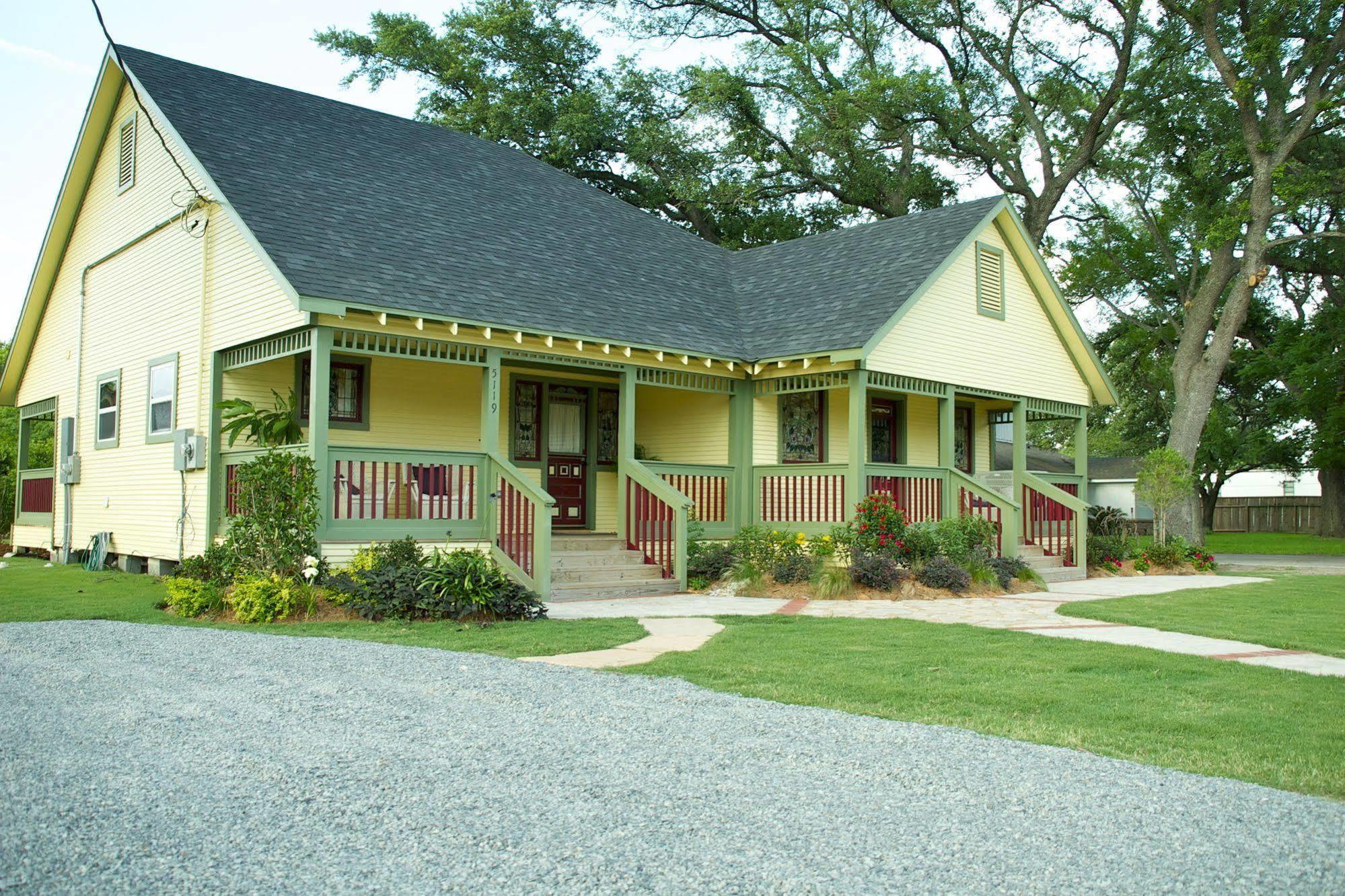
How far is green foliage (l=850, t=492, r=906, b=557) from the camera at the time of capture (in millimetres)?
13484

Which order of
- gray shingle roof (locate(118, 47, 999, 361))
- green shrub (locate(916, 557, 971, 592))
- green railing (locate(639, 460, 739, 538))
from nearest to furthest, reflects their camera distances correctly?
gray shingle roof (locate(118, 47, 999, 361)), green shrub (locate(916, 557, 971, 592)), green railing (locate(639, 460, 739, 538))

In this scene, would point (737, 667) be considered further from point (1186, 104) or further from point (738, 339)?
point (1186, 104)

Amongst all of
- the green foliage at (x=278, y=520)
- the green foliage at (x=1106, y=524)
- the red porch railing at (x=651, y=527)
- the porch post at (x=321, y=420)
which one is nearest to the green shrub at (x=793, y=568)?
the red porch railing at (x=651, y=527)

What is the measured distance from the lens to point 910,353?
15352mm

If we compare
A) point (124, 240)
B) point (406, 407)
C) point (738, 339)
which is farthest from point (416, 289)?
point (124, 240)

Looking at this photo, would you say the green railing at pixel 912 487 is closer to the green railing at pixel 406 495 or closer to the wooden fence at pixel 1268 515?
the green railing at pixel 406 495

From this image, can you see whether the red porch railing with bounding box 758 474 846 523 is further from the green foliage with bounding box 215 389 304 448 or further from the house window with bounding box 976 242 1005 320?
the green foliage with bounding box 215 389 304 448

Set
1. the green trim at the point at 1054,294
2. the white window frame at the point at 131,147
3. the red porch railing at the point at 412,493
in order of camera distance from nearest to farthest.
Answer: the red porch railing at the point at 412,493 < the white window frame at the point at 131,147 < the green trim at the point at 1054,294

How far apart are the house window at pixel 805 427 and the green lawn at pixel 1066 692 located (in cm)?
747

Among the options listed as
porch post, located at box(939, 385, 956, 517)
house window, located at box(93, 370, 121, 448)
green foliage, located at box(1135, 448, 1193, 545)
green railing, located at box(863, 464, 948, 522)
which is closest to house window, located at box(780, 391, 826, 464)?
green railing, located at box(863, 464, 948, 522)

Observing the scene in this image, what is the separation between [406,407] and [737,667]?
27.4 ft

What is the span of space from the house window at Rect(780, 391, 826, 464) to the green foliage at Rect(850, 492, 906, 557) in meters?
2.58

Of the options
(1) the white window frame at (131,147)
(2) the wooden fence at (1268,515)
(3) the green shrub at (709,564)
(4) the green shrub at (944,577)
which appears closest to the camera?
(4) the green shrub at (944,577)

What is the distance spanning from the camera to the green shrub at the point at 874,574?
12875mm
